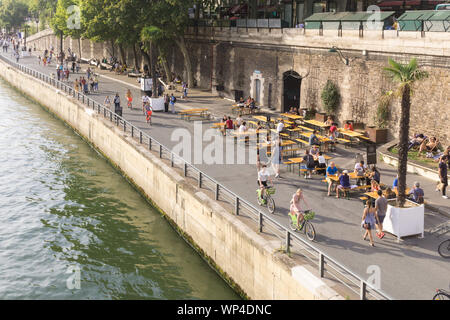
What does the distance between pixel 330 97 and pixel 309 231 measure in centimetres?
1603

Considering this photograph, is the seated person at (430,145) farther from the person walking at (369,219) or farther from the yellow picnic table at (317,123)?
the person walking at (369,219)

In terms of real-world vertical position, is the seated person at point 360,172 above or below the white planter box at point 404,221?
above

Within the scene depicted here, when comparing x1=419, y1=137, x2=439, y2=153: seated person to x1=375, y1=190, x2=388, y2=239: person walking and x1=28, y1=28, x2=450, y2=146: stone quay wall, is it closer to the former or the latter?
x1=28, y1=28, x2=450, y2=146: stone quay wall

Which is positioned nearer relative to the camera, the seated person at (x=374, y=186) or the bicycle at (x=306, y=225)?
the bicycle at (x=306, y=225)

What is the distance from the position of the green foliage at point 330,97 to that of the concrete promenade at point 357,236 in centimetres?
494

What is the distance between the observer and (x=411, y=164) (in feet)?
70.9

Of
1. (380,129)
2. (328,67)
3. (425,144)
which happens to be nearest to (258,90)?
(328,67)

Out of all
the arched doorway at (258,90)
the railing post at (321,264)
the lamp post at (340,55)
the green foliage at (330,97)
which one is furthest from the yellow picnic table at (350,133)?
the railing post at (321,264)

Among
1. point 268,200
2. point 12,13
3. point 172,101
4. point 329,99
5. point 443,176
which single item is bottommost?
point 268,200

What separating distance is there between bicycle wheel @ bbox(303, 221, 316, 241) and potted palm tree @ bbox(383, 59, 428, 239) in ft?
7.76

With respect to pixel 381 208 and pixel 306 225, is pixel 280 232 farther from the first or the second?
pixel 381 208

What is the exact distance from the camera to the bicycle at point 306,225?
598 inches

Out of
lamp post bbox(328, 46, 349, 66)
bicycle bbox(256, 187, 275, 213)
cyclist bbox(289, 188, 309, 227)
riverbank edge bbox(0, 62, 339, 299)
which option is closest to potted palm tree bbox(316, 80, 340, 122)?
lamp post bbox(328, 46, 349, 66)

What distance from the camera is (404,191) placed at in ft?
53.5
